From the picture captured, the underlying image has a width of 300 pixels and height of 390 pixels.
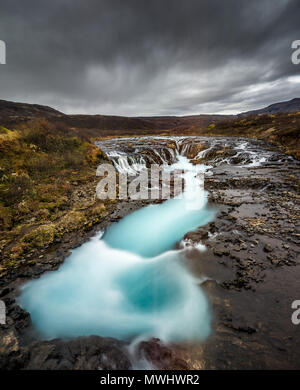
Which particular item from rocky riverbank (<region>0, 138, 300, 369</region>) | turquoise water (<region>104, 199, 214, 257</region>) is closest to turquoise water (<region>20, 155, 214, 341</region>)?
turquoise water (<region>104, 199, 214, 257</region>)

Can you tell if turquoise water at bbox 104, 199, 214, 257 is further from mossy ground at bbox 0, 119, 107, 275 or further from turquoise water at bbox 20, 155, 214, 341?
mossy ground at bbox 0, 119, 107, 275

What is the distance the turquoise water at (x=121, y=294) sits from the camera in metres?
4.55

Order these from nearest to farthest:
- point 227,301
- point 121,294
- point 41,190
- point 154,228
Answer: point 227,301 < point 121,294 < point 154,228 < point 41,190

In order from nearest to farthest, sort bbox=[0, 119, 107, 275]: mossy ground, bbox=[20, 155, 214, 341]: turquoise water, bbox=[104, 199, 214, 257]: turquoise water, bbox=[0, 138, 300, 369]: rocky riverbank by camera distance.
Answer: bbox=[0, 138, 300, 369]: rocky riverbank → bbox=[20, 155, 214, 341]: turquoise water → bbox=[0, 119, 107, 275]: mossy ground → bbox=[104, 199, 214, 257]: turquoise water

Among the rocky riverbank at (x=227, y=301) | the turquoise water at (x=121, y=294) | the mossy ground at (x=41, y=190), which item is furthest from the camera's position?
the mossy ground at (x=41, y=190)

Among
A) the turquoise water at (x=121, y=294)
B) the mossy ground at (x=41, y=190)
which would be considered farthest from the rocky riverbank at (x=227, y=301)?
the mossy ground at (x=41, y=190)

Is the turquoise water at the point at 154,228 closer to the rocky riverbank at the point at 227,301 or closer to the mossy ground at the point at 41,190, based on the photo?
the rocky riverbank at the point at 227,301

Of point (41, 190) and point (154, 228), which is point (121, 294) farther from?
point (41, 190)

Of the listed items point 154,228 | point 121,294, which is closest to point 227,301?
point 121,294

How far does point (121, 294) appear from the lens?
5.77 meters

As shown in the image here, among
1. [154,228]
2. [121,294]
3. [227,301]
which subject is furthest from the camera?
[154,228]

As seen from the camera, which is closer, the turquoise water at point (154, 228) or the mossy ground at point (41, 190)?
the mossy ground at point (41, 190)

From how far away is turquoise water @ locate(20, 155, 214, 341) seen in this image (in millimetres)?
4555

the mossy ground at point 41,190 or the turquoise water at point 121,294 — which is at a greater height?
the mossy ground at point 41,190
